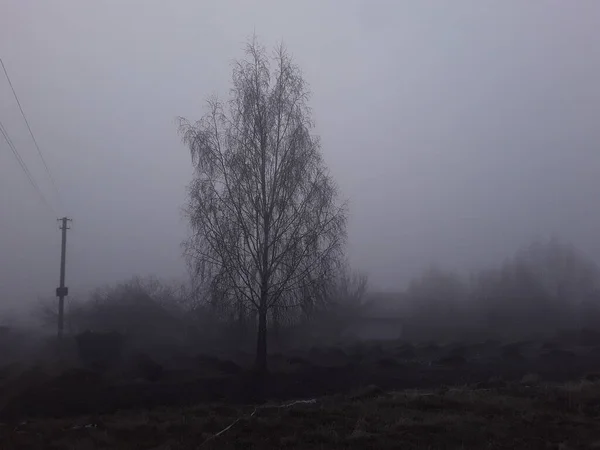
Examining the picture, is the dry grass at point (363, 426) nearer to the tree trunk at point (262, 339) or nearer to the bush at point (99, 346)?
the tree trunk at point (262, 339)

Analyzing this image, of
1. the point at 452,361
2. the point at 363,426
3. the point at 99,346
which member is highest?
the point at 99,346

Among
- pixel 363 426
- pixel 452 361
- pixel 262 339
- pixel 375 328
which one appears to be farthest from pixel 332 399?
pixel 375 328

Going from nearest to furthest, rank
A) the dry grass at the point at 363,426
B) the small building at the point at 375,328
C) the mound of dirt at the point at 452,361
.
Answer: the dry grass at the point at 363,426 < the mound of dirt at the point at 452,361 < the small building at the point at 375,328

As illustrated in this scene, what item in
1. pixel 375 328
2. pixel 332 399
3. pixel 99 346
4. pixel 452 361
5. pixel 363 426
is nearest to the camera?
pixel 363 426

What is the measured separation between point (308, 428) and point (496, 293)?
111ft

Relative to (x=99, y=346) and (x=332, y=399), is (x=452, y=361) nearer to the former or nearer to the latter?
(x=332, y=399)

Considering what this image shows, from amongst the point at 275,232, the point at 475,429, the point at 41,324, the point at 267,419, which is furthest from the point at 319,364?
the point at 41,324

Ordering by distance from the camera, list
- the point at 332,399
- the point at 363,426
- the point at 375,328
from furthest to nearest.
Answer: the point at 375,328 → the point at 332,399 → the point at 363,426

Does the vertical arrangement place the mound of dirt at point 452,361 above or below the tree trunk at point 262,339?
below

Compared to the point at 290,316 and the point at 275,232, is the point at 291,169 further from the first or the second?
the point at 290,316

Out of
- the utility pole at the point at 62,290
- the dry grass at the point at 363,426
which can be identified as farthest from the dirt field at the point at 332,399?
the utility pole at the point at 62,290

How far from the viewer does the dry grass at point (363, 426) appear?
14594 mm

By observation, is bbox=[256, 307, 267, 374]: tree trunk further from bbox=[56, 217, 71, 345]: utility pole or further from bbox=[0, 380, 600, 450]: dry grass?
bbox=[56, 217, 71, 345]: utility pole

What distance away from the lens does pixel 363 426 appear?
15.9m
